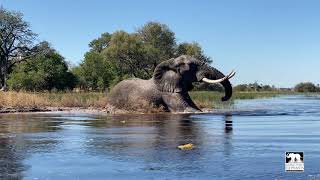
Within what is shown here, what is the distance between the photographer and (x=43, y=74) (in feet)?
221

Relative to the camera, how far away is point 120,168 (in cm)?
1057

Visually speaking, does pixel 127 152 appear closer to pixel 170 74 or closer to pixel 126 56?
pixel 170 74

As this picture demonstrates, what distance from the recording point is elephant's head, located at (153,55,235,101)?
1232 inches

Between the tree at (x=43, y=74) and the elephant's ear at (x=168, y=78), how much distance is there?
33367mm

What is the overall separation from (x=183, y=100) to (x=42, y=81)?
3811 centimetres

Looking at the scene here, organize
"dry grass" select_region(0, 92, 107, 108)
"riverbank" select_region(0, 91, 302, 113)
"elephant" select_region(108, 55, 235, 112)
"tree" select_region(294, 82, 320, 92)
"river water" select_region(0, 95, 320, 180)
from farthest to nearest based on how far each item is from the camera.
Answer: "tree" select_region(294, 82, 320, 92), "dry grass" select_region(0, 92, 107, 108), "riverbank" select_region(0, 91, 302, 113), "elephant" select_region(108, 55, 235, 112), "river water" select_region(0, 95, 320, 180)

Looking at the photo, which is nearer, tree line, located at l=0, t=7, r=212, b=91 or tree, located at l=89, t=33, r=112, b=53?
tree line, located at l=0, t=7, r=212, b=91

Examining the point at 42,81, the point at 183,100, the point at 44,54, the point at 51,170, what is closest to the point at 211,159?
the point at 51,170

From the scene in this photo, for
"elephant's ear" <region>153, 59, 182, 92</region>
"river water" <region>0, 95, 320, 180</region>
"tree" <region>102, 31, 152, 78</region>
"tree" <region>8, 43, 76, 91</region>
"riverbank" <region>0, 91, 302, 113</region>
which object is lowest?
"river water" <region>0, 95, 320, 180</region>

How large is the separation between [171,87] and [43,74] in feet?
126

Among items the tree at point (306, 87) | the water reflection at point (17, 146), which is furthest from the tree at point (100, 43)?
the water reflection at point (17, 146)

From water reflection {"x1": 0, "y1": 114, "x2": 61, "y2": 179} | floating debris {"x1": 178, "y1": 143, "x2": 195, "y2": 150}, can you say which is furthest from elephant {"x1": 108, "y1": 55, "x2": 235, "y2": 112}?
floating debris {"x1": 178, "y1": 143, "x2": 195, "y2": 150}

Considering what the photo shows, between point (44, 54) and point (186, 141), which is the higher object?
point (44, 54)

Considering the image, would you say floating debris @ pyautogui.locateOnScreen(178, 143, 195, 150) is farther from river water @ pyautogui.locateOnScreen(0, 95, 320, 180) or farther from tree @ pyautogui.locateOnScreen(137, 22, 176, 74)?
tree @ pyautogui.locateOnScreen(137, 22, 176, 74)
